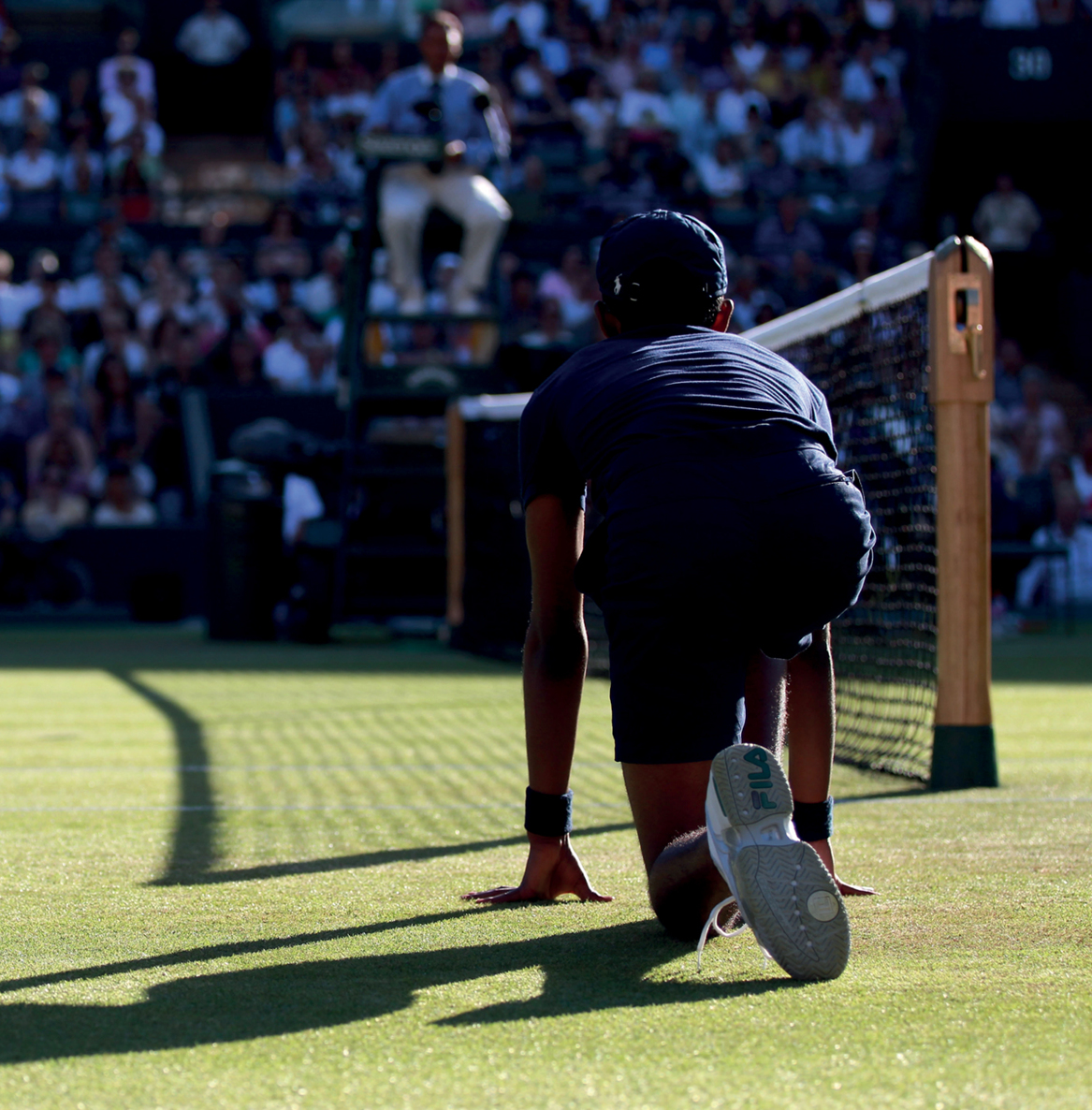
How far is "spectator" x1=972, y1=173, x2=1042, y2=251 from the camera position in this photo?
20672 millimetres

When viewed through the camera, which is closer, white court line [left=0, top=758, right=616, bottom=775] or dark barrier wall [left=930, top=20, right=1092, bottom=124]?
white court line [left=0, top=758, right=616, bottom=775]

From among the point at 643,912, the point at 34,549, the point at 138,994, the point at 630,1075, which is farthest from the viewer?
the point at 34,549

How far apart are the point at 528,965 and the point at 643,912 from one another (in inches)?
21.4

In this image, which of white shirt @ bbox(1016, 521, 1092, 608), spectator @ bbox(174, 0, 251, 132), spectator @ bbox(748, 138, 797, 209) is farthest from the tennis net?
spectator @ bbox(174, 0, 251, 132)

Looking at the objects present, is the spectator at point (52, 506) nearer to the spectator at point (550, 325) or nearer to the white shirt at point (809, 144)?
the spectator at point (550, 325)

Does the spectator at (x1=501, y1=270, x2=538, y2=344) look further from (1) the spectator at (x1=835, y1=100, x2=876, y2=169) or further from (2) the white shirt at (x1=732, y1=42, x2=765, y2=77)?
(2) the white shirt at (x1=732, y1=42, x2=765, y2=77)

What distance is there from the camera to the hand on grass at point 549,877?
11.3ft

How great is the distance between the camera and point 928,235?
69.6 ft

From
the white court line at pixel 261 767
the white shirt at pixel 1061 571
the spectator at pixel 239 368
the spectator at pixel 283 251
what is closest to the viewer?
the white court line at pixel 261 767

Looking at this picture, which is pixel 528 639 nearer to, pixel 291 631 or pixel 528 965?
pixel 528 965

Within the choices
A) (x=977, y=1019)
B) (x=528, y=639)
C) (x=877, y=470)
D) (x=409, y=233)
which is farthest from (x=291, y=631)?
(x=977, y=1019)

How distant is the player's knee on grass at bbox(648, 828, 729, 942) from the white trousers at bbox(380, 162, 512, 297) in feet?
33.9

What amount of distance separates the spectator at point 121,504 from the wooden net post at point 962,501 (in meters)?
11.5

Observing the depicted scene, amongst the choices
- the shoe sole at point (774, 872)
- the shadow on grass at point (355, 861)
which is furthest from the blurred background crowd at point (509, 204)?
the shoe sole at point (774, 872)
